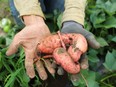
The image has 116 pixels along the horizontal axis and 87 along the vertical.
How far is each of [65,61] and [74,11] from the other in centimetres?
35

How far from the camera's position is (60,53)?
1403mm

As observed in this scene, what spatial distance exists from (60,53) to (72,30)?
211mm

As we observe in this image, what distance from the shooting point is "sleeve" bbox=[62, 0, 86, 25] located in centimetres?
162

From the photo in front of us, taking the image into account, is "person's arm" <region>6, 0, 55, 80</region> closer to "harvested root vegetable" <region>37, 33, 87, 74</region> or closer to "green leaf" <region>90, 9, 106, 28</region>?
"harvested root vegetable" <region>37, 33, 87, 74</region>

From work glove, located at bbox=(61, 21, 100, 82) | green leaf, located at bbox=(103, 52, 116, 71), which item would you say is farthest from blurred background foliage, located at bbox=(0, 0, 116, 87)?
work glove, located at bbox=(61, 21, 100, 82)

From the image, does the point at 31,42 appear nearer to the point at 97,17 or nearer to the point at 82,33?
the point at 82,33

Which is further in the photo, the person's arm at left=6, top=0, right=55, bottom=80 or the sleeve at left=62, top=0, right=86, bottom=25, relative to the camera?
the sleeve at left=62, top=0, right=86, bottom=25

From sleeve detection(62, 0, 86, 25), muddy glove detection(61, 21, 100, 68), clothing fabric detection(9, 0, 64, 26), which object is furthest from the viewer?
clothing fabric detection(9, 0, 64, 26)

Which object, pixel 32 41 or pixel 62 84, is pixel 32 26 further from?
pixel 62 84

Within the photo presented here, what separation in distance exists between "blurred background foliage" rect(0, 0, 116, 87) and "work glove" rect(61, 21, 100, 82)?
154 mm

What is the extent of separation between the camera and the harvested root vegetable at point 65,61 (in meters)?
1.40

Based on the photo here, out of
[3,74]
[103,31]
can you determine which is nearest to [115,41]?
[103,31]

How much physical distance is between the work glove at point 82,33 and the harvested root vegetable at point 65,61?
47mm

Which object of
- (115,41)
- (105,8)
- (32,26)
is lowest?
(115,41)
